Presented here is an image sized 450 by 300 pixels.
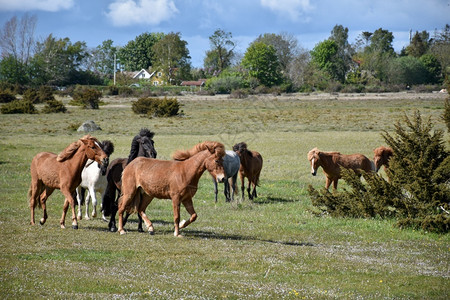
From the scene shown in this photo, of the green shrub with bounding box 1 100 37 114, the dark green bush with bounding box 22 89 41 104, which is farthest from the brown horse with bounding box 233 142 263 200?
the dark green bush with bounding box 22 89 41 104

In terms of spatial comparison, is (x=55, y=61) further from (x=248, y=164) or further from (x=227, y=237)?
(x=227, y=237)

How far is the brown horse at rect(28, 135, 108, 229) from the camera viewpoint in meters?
12.6

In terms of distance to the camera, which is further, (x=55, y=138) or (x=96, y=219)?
(x=55, y=138)

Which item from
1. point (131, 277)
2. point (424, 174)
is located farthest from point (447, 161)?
point (131, 277)

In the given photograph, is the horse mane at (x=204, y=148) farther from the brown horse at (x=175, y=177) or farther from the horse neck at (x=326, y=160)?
the horse neck at (x=326, y=160)

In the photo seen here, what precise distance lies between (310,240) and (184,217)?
433cm

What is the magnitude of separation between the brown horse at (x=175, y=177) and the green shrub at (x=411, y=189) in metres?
5.14

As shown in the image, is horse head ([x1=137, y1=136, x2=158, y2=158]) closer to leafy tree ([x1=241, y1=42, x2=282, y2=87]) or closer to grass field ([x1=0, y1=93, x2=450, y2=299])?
grass field ([x1=0, y1=93, x2=450, y2=299])

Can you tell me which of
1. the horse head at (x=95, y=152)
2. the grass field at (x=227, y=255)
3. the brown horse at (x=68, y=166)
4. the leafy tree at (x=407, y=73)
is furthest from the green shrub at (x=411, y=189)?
the leafy tree at (x=407, y=73)

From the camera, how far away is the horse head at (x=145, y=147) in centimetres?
1413

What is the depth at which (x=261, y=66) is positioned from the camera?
100812 millimetres

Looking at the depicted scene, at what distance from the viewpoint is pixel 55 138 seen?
132ft

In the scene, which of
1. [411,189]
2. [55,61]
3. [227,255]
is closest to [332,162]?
[411,189]

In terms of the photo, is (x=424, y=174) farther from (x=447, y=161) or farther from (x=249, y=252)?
(x=249, y=252)
